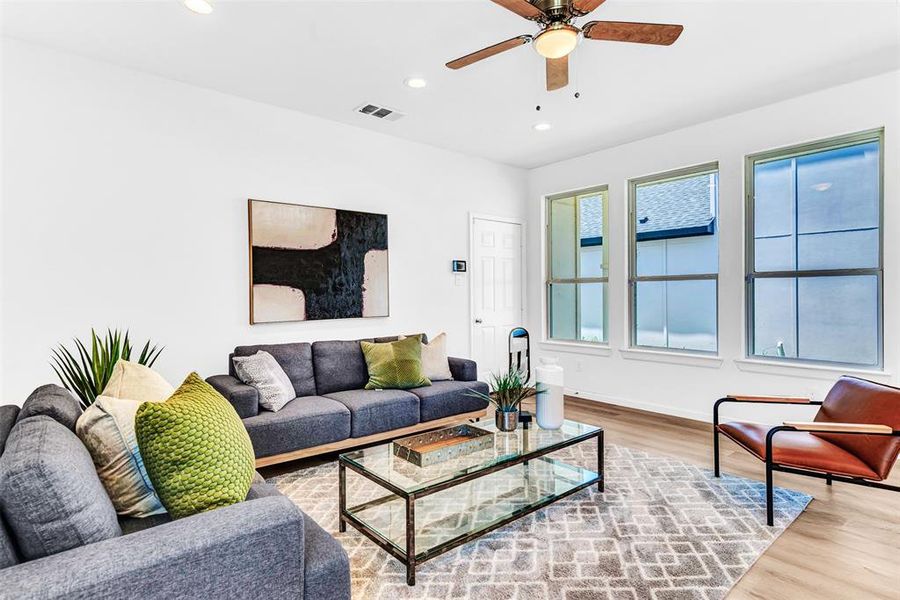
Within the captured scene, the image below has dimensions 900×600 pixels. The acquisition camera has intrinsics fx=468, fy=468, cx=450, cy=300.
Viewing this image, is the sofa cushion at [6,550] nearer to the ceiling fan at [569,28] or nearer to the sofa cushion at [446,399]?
the ceiling fan at [569,28]

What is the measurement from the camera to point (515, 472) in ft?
9.55

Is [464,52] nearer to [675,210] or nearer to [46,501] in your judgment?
[675,210]

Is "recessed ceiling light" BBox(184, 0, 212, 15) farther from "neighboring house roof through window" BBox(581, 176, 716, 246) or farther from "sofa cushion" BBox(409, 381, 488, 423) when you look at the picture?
"neighboring house roof through window" BBox(581, 176, 716, 246)

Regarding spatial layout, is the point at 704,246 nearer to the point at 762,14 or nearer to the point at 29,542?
the point at 762,14

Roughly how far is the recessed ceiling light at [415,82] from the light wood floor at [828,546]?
3.32 metres

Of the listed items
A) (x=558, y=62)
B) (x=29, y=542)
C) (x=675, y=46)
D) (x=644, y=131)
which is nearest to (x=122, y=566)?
(x=29, y=542)

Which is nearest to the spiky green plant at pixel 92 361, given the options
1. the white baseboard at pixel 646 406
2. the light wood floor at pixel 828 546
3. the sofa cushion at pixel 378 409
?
the sofa cushion at pixel 378 409

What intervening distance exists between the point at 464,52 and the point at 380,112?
4.03 feet

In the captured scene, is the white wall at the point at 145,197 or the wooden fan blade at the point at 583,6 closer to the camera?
the wooden fan blade at the point at 583,6

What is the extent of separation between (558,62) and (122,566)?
9.10 ft

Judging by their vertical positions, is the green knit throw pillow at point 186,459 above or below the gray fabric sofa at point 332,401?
above

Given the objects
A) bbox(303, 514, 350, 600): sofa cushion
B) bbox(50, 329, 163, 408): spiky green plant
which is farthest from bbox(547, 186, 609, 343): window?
bbox(303, 514, 350, 600): sofa cushion

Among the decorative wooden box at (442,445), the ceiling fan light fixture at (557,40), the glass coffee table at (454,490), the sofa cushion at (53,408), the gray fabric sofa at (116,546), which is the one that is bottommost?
the glass coffee table at (454,490)

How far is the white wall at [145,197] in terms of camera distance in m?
2.91
